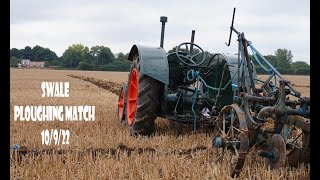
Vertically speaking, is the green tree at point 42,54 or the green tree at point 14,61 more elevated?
the green tree at point 42,54

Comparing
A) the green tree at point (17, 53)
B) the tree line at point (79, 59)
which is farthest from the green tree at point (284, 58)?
the green tree at point (17, 53)

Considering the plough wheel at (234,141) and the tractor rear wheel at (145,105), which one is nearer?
the plough wheel at (234,141)

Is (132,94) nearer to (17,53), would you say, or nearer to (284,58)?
(284,58)

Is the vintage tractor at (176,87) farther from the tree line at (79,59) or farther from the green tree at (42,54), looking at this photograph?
the green tree at (42,54)

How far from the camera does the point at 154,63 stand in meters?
5.56

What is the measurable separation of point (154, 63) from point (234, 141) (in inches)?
85.3

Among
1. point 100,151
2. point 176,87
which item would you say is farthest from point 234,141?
point 176,87

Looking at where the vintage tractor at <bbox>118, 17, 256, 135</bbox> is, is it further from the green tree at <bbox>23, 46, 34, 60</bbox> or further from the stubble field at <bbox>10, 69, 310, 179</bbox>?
the green tree at <bbox>23, 46, 34, 60</bbox>

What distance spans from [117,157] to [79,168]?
0.48 m

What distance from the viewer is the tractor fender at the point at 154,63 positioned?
17.8ft

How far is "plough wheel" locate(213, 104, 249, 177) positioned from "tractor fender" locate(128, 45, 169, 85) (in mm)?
1314
